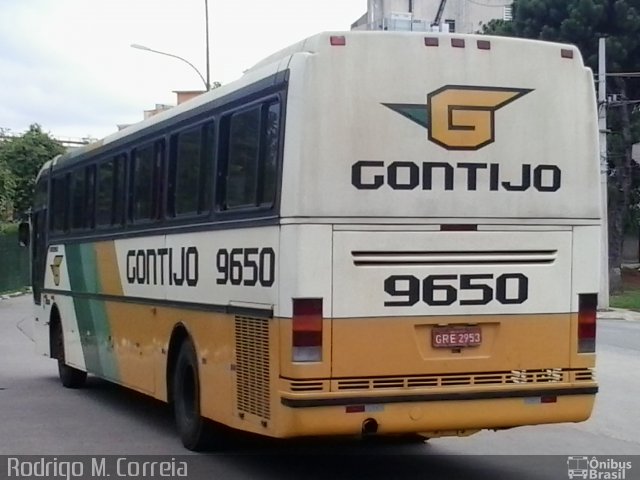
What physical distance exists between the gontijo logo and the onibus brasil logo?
2.93 meters

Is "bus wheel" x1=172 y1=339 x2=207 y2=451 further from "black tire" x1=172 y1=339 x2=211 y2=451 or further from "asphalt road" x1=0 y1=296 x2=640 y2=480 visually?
"asphalt road" x1=0 y1=296 x2=640 y2=480

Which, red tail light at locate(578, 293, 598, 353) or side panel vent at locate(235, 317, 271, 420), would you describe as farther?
red tail light at locate(578, 293, 598, 353)

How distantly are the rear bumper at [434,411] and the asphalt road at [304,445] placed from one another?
1028 millimetres

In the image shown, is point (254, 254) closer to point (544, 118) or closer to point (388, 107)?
point (388, 107)

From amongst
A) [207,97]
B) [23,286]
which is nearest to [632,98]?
[23,286]

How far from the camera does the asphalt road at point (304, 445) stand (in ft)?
32.7

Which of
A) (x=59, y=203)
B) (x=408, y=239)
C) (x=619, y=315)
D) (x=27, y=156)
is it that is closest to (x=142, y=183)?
(x=59, y=203)

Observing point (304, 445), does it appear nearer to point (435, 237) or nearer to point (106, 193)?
point (435, 237)

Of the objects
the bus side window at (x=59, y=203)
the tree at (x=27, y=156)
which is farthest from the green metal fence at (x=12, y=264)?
the bus side window at (x=59, y=203)

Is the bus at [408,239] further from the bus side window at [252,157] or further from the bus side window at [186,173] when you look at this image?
the bus side window at [186,173]

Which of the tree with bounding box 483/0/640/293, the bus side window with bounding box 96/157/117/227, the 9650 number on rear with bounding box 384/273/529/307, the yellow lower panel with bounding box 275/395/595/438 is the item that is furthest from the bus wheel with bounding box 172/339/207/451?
the tree with bounding box 483/0/640/293

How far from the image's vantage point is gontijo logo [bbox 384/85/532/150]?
8.70 meters

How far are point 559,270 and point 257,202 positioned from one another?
2357 millimetres

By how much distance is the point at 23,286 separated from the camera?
50938mm
